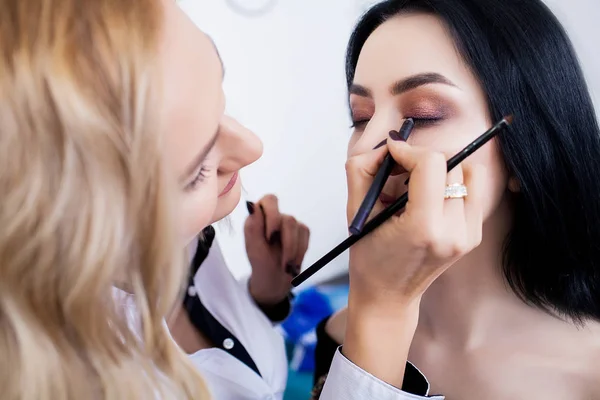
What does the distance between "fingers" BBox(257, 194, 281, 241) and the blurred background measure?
0.17 m

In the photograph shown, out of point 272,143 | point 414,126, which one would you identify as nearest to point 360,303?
point 414,126

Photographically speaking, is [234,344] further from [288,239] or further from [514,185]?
[514,185]

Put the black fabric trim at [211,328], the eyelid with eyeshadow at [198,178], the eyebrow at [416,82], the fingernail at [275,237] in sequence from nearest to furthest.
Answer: the eyelid with eyeshadow at [198,178]
the eyebrow at [416,82]
the black fabric trim at [211,328]
the fingernail at [275,237]

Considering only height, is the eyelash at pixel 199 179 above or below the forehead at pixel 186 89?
below

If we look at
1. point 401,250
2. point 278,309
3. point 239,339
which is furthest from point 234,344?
point 401,250

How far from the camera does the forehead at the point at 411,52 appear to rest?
1.79ft

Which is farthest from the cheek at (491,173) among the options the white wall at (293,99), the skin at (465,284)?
the white wall at (293,99)

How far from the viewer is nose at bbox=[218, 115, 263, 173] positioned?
0.48 m

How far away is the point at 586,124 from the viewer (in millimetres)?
598

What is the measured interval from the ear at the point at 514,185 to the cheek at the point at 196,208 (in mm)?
362

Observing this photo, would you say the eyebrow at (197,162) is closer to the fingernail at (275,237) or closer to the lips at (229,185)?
the lips at (229,185)

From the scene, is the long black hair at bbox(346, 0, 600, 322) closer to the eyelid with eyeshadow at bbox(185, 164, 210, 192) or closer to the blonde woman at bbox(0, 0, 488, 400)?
the blonde woman at bbox(0, 0, 488, 400)

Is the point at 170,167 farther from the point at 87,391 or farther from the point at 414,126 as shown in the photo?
the point at 414,126

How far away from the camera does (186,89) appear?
40 cm
